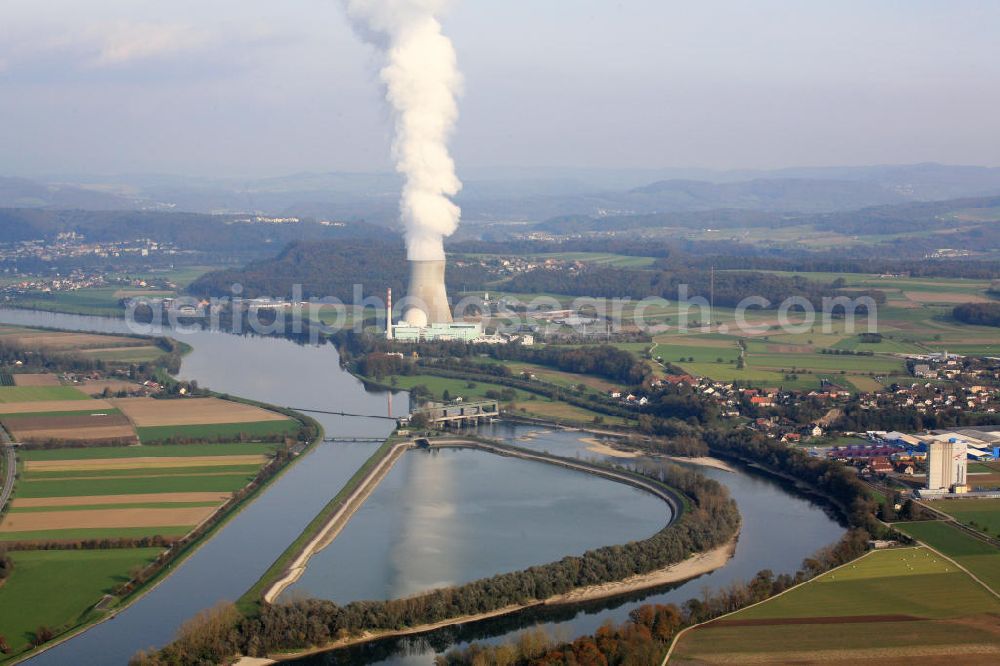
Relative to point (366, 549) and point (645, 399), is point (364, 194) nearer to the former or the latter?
point (645, 399)

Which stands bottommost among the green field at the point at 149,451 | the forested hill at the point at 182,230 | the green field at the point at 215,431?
the green field at the point at 149,451

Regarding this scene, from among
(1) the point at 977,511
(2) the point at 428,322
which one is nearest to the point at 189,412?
(2) the point at 428,322

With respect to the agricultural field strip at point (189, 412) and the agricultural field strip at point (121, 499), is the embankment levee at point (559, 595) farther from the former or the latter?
the agricultural field strip at point (189, 412)

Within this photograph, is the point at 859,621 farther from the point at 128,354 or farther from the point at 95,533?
the point at 128,354

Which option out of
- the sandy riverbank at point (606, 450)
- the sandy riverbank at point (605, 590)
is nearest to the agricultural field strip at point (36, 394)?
the sandy riverbank at point (606, 450)

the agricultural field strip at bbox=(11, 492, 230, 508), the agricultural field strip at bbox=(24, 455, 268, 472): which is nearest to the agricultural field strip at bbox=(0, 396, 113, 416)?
the agricultural field strip at bbox=(24, 455, 268, 472)

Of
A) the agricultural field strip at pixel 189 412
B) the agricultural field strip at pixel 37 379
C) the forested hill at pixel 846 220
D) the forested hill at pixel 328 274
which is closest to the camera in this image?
the agricultural field strip at pixel 189 412
